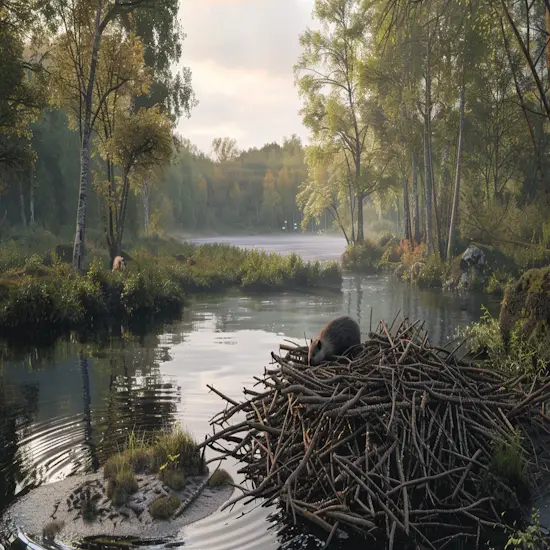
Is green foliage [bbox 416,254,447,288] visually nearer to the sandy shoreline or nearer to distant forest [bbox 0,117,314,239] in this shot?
distant forest [bbox 0,117,314,239]

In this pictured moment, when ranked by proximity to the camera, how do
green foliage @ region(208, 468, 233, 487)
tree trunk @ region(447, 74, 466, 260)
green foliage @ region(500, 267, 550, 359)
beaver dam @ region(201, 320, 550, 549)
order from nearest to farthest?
beaver dam @ region(201, 320, 550, 549)
green foliage @ region(208, 468, 233, 487)
green foliage @ region(500, 267, 550, 359)
tree trunk @ region(447, 74, 466, 260)

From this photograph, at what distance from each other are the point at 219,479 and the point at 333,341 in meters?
2.11

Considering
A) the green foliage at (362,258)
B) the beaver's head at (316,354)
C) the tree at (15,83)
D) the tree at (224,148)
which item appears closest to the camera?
the beaver's head at (316,354)

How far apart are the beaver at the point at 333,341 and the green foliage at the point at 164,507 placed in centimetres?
225

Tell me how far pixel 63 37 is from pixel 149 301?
12.4 metres

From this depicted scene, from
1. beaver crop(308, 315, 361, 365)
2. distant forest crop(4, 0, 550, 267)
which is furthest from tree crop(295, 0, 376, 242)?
beaver crop(308, 315, 361, 365)

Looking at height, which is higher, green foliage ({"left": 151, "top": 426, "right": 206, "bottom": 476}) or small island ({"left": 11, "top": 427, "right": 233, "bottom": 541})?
green foliage ({"left": 151, "top": 426, "right": 206, "bottom": 476})

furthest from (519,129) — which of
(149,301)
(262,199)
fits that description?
(262,199)

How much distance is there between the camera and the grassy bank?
1823 cm

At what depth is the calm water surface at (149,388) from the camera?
6.84 m

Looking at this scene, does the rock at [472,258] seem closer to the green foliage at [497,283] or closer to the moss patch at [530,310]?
the green foliage at [497,283]

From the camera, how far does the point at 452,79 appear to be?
3159 centimetres

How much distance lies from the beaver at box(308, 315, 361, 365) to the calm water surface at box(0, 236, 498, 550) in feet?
5.68

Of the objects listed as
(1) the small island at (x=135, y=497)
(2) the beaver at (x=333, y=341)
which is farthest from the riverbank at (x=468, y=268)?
(1) the small island at (x=135, y=497)
